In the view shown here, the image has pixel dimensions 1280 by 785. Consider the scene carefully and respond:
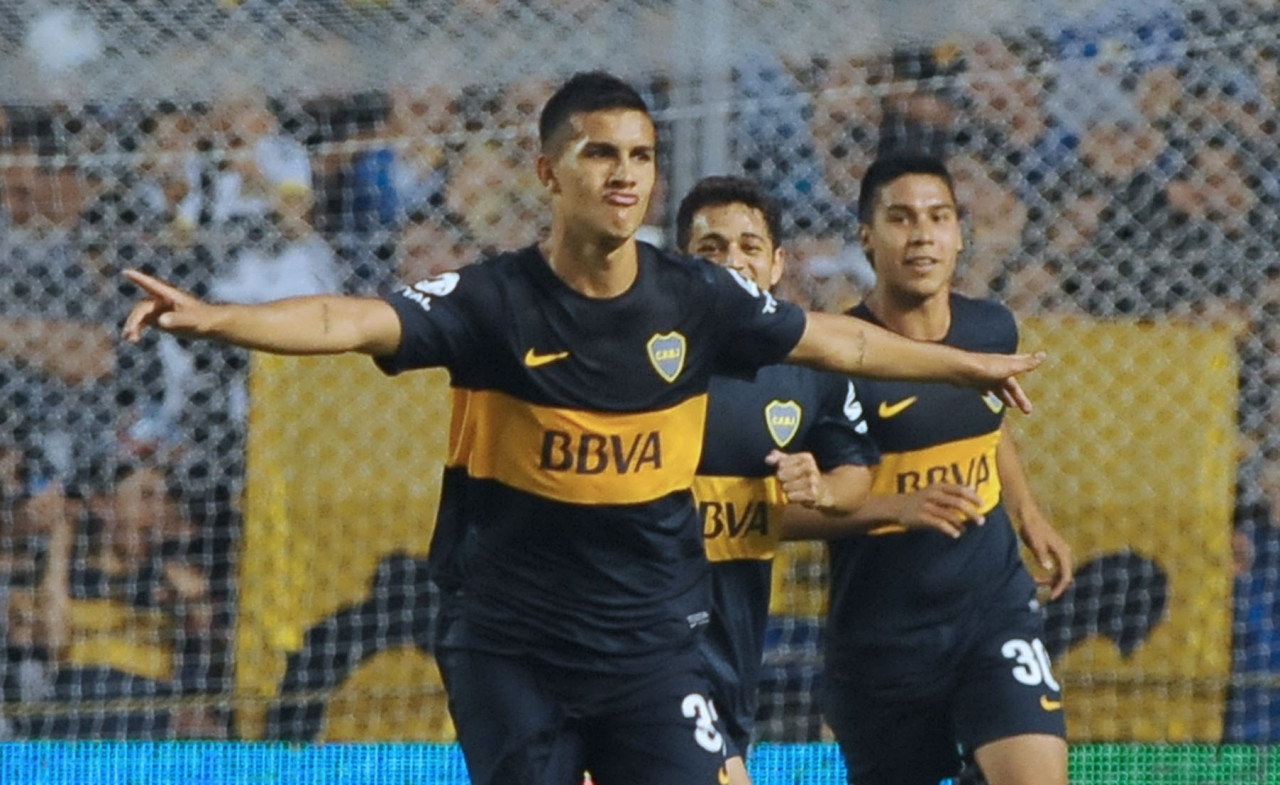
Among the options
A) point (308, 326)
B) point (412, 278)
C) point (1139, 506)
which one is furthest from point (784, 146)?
point (308, 326)

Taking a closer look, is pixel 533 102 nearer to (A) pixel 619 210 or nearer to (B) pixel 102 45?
(B) pixel 102 45

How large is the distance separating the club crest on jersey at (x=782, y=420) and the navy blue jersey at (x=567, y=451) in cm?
96

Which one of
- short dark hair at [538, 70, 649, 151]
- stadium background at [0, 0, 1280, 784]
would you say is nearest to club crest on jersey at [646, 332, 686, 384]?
short dark hair at [538, 70, 649, 151]

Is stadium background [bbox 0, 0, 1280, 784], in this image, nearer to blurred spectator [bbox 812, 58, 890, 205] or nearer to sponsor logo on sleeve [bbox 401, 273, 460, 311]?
blurred spectator [bbox 812, 58, 890, 205]

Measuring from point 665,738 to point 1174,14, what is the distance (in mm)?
4747

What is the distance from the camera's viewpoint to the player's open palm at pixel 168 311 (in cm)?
356

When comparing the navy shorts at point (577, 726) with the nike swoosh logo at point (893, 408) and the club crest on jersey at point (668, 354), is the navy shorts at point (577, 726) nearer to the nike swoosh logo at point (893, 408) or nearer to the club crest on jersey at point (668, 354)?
the club crest on jersey at point (668, 354)

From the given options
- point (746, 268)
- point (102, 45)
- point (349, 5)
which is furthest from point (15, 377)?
point (746, 268)

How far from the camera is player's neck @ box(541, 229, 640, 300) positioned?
4234 millimetres

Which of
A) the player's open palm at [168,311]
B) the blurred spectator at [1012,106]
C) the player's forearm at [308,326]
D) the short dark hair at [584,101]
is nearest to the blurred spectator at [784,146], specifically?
the blurred spectator at [1012,106]

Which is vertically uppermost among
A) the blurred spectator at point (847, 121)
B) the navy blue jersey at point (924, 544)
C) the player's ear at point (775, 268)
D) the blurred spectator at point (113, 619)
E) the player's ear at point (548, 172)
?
the blurred spectator at point (847, 121)

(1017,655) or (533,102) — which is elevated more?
(533,102)

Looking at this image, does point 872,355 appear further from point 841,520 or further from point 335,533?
point 335,533

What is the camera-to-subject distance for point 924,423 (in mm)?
5551
